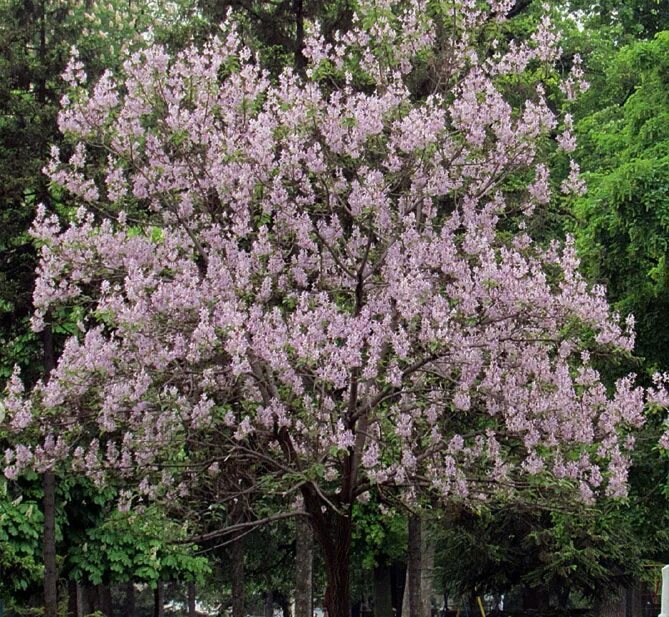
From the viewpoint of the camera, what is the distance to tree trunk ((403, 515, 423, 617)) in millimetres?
20719

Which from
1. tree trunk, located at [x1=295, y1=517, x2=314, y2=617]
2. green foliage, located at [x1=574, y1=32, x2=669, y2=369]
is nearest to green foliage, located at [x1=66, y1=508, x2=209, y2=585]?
tree trunk, located at [x1=295, y1=517, x2=314, y2=617]

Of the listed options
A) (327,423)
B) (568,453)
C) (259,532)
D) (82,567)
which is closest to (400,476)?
(327,423)

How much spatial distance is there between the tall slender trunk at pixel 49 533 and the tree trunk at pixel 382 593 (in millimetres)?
14644

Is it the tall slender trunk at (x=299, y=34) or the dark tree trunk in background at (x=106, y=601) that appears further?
the dark tree trunk in background at (x=106, y=601)

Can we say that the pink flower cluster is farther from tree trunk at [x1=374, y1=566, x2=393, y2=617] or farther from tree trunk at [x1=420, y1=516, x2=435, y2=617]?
tree trunk at [x1=374, y1=566, x2=393, y2=617]

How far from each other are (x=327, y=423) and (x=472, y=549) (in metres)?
14.0

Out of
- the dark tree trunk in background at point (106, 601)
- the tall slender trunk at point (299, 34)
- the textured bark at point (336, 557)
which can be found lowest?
the dark tree trunk in background at point (106, 601)

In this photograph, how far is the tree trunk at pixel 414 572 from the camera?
816 inches

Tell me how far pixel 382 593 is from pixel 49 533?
52.3ft

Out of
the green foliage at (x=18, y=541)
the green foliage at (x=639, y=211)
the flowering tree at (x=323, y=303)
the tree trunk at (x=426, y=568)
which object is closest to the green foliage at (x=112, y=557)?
the green foliage at (x=18, y=541)

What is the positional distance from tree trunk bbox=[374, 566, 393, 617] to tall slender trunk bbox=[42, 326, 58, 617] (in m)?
14.6

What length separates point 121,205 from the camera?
13.3 m

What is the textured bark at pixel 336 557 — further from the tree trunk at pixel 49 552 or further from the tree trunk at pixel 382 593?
the tree trunk at pixel 382 593

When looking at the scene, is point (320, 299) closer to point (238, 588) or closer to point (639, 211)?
point (639, 211)
